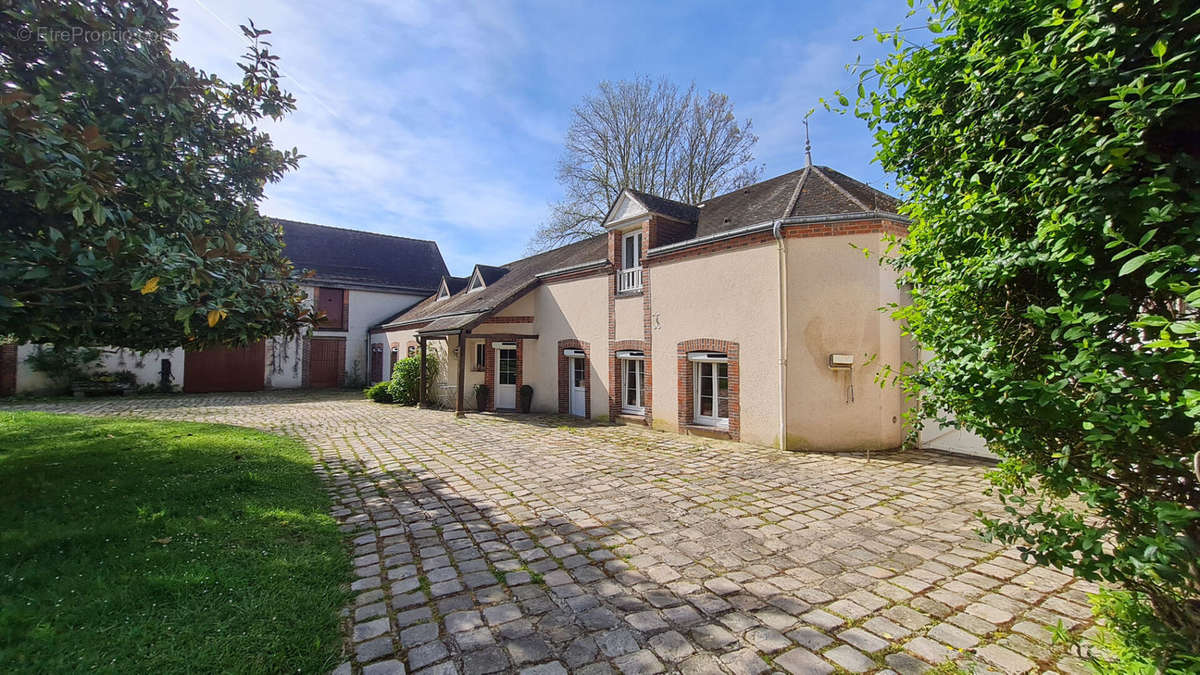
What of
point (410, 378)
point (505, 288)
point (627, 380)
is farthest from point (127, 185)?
point (410, 378)

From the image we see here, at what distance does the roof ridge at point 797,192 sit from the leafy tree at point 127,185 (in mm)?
7880

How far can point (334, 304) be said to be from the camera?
2202cm

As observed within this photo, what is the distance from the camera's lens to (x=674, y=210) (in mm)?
11242

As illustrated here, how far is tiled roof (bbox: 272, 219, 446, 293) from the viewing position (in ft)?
75.6

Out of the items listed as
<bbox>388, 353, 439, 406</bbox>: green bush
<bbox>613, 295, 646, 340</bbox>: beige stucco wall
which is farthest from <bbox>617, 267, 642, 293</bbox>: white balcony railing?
<bbox>388, 353, 439, 406</bbox>: green bush

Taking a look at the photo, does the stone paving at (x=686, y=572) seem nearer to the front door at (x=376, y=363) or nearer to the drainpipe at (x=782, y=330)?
the drainpipe at (x=782, y=330)

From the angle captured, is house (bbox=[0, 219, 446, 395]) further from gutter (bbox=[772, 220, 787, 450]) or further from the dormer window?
gutter (bbox=[772, 220, 787, 450])

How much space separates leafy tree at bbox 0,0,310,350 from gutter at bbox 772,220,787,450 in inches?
288

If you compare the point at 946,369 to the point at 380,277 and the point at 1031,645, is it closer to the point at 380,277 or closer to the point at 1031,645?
the point at 1031,645

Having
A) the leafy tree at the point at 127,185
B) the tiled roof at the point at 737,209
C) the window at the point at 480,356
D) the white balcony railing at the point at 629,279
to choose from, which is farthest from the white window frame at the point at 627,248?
the leafy tree at the point at 127,185

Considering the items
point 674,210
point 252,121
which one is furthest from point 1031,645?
point 674,210

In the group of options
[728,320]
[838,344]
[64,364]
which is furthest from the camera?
[64,364]

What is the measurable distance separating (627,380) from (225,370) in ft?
59.2

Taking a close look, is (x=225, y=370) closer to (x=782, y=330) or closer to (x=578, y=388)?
(x=578, y=388)
